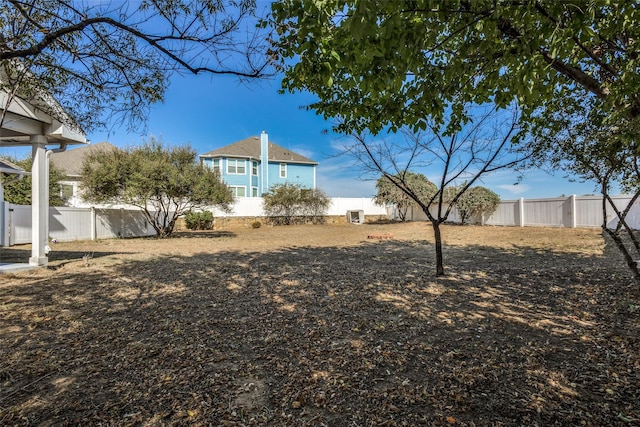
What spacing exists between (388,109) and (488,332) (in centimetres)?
→ 235

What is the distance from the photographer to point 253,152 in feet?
90.3

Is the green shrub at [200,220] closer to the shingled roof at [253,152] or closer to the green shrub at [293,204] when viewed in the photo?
the green shrub at [293,204]

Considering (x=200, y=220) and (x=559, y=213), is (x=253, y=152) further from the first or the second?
(x=559, y=213)

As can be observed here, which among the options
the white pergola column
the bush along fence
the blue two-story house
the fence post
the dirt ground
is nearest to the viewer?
the dirt ground

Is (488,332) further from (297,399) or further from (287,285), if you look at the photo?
(287,285)

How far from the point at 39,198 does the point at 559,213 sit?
17.8 meters

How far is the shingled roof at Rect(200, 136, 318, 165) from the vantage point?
85.8 feet

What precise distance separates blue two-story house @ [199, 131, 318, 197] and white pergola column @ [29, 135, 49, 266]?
17860 mm

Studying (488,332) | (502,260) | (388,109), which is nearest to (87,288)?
(388,109)

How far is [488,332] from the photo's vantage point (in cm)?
317

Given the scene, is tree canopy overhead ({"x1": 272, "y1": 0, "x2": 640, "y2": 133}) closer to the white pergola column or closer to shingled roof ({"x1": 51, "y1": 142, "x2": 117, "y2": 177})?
the white pergola column

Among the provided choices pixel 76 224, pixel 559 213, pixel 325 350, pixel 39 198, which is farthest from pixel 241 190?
pixel 325 350

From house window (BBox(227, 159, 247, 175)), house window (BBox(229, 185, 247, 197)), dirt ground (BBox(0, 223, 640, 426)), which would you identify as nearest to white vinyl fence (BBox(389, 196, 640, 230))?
dirt ground (BBox(0, 223, 640, 426))

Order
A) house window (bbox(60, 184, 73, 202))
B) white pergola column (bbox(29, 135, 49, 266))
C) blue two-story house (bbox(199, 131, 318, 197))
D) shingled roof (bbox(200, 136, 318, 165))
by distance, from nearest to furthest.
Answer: white pergola column (bbox(29, 135, 49, 266)) < house window (bbox(60, 184, 73, 202)) < blue two-story house (bbox(199, 131, 318, 197)) < shingled roof (bbox(200, 136, 318, 165))
